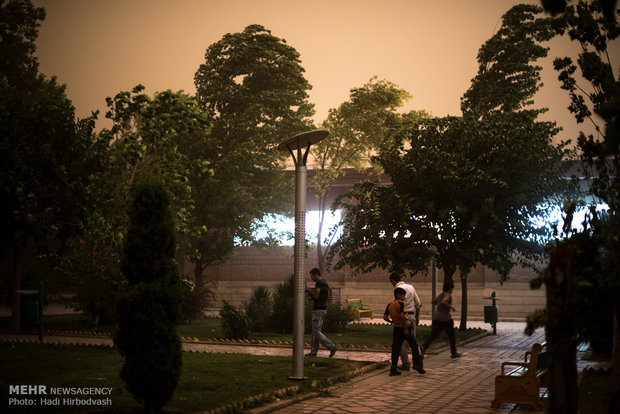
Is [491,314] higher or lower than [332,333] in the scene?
higher

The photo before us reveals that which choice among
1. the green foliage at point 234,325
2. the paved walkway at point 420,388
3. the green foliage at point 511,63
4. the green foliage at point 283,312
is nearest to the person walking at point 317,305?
the paved walkway at point 420,388

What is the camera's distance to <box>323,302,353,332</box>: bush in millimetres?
22953

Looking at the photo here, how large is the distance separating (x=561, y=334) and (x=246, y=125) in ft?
90.0

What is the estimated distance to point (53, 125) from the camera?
62.1ft

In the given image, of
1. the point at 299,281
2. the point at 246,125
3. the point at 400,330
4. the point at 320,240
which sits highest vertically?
the point at 246,125

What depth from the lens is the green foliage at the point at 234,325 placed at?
20156 millimetres

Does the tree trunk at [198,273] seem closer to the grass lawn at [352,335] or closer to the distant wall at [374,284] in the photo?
the distant wall at [374,284]

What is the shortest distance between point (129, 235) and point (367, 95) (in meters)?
30.3

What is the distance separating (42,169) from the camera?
17531mm

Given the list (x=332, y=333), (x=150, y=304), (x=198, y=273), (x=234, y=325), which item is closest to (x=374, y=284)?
(x=198, y=273)

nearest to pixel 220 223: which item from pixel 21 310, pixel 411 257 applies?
pixel 21 310

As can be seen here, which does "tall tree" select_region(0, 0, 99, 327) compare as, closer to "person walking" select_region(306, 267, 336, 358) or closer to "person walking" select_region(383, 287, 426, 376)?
"person walking" select_region(306, 267, 336, 358)

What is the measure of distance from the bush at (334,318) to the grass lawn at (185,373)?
8.06 meters

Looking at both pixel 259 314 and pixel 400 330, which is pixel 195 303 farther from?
pixel 400 330
